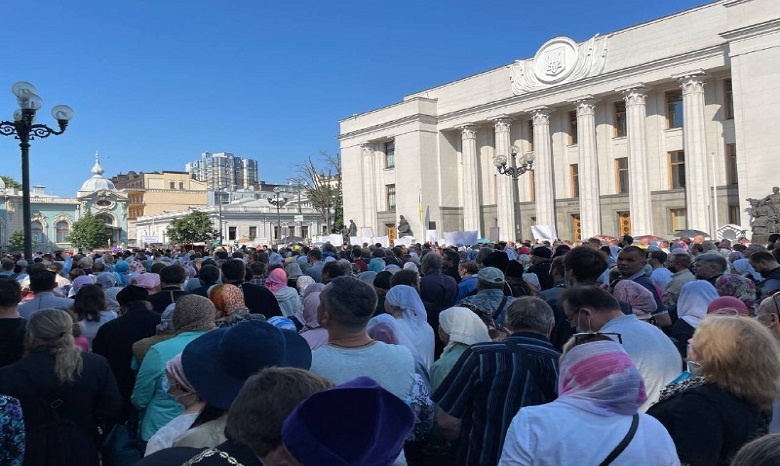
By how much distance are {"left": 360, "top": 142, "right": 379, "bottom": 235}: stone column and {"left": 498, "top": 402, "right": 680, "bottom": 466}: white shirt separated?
43535 millimetres

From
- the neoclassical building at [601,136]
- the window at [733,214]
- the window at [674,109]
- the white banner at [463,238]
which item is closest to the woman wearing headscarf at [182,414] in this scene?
the neoclassical building at [601,136]

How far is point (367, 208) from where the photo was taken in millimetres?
46531

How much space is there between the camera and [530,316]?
11.7 feet

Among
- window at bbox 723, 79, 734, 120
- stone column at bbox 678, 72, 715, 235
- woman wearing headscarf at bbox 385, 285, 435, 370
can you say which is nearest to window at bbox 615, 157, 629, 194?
stone column at bbox 678, 72, 715, 235

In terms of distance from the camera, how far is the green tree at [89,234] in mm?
72875

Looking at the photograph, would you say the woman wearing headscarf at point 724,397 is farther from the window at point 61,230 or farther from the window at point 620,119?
the window at point 61,230

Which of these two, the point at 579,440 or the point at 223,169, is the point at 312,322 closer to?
the point at 579,440

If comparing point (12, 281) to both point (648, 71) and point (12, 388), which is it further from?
point (648, 71)

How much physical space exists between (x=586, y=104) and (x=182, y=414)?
34.8 m

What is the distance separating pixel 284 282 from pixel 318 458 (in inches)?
260

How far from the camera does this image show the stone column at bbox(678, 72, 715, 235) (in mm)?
30219

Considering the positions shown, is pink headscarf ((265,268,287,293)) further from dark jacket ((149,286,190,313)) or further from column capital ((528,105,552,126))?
column capital ((528,105,552,126))

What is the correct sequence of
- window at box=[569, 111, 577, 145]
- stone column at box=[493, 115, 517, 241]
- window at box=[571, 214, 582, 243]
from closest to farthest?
window at box=[571, 214, 582, 243] < window at box=[569, 111, 577, 145] < stone column at box=[493, 115, 517, 241]

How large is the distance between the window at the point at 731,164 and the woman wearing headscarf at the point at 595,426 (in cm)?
3240
